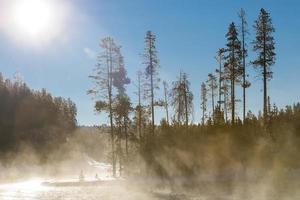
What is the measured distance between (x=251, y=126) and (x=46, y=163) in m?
54.2

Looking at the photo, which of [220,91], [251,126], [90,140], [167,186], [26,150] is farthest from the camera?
[90,140]

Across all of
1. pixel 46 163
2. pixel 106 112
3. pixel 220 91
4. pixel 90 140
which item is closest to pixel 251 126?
pixel 106 112

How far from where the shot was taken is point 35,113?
374 ft

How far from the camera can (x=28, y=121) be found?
366 feet

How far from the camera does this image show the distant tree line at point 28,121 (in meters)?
104

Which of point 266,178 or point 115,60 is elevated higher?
point 115,60

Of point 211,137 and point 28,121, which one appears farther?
point 28,121

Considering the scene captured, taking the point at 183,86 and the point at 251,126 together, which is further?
the point at 183,86

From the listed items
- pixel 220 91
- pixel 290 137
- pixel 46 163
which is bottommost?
pixel 46 163

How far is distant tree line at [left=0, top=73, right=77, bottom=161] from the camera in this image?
341ft

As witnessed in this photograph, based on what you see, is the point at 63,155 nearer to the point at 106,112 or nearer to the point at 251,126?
the point at 106,112

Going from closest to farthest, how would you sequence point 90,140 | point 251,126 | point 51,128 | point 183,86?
point 251,126
point 183,86
point 51,128
point 90,140

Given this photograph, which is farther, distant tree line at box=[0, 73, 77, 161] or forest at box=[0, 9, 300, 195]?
distant tree line at box=[0, 73, 77, 161]

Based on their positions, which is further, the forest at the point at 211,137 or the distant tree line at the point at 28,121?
the distant tree line at the point at 28,121
